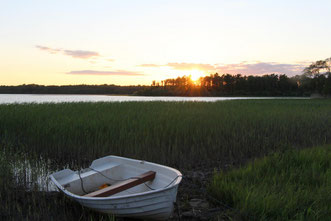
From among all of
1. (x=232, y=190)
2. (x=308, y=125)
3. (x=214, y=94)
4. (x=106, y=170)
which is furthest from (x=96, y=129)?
(x=214, y=94)

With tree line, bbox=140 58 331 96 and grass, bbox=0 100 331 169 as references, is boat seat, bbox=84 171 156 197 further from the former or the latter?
tree line, bbox=140 58 331 96

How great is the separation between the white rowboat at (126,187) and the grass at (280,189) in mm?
1021

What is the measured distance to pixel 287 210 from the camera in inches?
148

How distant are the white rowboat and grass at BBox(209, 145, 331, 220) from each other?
1.02 meters

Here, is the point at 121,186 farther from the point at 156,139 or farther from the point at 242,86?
the point at 242,86

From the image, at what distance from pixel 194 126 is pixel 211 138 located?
150cm

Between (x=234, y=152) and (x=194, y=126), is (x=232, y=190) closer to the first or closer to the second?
(x=234, y=152)

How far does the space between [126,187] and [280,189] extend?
246 cm

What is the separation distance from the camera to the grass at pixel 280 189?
12.2 ft

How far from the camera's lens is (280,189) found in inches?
172

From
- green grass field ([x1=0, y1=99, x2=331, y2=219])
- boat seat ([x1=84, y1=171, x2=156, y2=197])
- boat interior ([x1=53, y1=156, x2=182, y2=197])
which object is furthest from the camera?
green grass field ([x1=0, y1=99, x2=331, y2=219])

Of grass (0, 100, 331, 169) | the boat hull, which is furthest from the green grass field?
the boat hull

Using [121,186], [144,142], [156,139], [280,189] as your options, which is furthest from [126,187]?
[156,139]

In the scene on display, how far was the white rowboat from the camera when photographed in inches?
134
